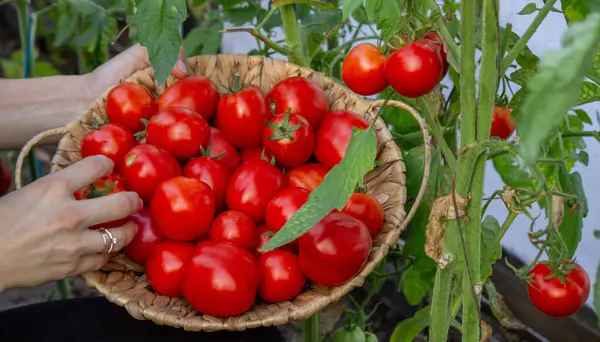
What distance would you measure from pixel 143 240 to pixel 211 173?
0.15 meters

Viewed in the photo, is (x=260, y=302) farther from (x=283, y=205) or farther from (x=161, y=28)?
(x=161, y=28)

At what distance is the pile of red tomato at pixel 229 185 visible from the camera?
3.43 feet

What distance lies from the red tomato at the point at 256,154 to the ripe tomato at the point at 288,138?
2cm

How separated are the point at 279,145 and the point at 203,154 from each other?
14 centimetres

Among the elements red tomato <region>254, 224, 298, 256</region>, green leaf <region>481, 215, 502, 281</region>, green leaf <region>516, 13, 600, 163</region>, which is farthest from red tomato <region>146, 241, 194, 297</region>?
green leaf <region>516, 13, 600, 163</region>

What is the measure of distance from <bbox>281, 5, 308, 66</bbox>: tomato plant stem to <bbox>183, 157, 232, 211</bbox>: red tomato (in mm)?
246

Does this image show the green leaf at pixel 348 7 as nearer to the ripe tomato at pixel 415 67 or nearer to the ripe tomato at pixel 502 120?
the ripe tomato at pixel 415 67

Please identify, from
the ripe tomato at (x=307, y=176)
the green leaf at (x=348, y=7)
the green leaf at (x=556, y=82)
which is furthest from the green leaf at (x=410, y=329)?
the green leaf at (x=556, y=82)

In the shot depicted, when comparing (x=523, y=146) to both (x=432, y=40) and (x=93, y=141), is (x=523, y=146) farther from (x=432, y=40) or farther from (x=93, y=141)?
(x=93, y=141)

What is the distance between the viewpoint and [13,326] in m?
1.27

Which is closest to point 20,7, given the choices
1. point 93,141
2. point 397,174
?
point 93,141

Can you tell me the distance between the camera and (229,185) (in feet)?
3.96

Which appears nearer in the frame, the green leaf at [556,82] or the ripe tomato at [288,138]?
the green leaf at [556,82]

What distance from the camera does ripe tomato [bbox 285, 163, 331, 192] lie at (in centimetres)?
120
